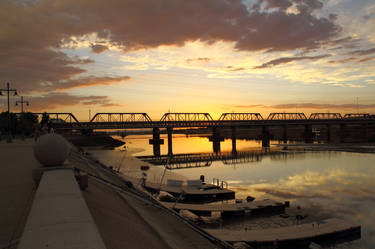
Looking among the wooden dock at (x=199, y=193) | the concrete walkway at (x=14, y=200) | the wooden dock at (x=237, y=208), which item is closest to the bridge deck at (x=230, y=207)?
the wooden dock at (x=237, y=208)

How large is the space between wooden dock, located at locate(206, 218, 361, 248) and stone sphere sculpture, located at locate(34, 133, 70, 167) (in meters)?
12.6

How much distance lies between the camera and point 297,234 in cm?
2292

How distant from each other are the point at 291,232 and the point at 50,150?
18.8m

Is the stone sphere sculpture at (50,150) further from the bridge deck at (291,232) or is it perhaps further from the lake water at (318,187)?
the lake water at (318,187)

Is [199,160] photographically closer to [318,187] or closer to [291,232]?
[318,187]

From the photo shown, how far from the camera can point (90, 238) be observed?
574 cm

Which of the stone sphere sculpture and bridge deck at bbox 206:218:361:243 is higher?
the stone sphere sculpture

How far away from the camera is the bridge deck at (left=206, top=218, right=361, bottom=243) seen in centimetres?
2205

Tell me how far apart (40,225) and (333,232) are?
77.1ft

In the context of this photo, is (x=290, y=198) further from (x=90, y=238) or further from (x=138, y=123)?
(x=138, y=123)

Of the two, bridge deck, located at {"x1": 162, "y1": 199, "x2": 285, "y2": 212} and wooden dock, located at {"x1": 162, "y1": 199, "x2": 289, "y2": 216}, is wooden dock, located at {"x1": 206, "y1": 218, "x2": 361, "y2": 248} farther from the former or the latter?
bridge deck, located at {"x1": 162, "y1": 199, "x2": 285, "y2": 212}

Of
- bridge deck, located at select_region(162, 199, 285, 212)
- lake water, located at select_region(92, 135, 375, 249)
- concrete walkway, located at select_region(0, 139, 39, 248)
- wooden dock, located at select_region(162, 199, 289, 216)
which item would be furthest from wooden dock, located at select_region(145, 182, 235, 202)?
concrete walkway, located at select_region(0, 139, 39, 248)

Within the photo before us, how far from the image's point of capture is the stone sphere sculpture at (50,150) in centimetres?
1392

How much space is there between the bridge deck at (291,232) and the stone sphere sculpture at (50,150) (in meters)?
12.6
